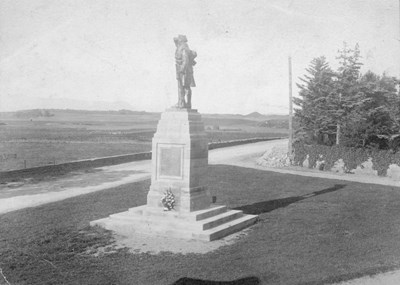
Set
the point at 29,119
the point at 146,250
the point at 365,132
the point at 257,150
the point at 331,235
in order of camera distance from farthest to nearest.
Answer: the point at 29,119
the point at 257,150
the point at 365,132
the point at 331,235
the point at 146,250

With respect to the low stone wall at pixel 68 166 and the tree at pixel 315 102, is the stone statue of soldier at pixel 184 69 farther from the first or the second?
the tree at pixel 315 102

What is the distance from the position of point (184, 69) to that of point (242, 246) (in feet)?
18.6

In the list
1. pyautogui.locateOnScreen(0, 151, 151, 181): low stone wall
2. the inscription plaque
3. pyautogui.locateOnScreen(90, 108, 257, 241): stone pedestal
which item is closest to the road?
pyautogui.locateOnScreen(0, 151, 151, 181): low stone wall

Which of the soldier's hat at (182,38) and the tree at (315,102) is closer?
the soldier's hat at (182,38)

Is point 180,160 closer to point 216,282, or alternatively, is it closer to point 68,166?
point 216,282

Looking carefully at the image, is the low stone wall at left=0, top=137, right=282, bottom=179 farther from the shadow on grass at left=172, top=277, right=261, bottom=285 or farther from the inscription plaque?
the shadow on grass at left=172, top=277, right=261, bottom=285

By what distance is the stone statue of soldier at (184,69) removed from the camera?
13789 mm

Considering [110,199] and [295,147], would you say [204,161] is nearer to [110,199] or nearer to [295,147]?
[110,199]

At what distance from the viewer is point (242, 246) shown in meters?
→ 11.2

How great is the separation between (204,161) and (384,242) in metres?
5.42

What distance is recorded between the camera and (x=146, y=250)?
10930 millimetres

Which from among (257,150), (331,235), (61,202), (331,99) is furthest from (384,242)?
(257,150)

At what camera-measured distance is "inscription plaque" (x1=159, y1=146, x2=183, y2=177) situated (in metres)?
13.2

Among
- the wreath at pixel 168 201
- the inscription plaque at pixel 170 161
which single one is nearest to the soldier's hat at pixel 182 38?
the inscription plaque at pixel 170 161
